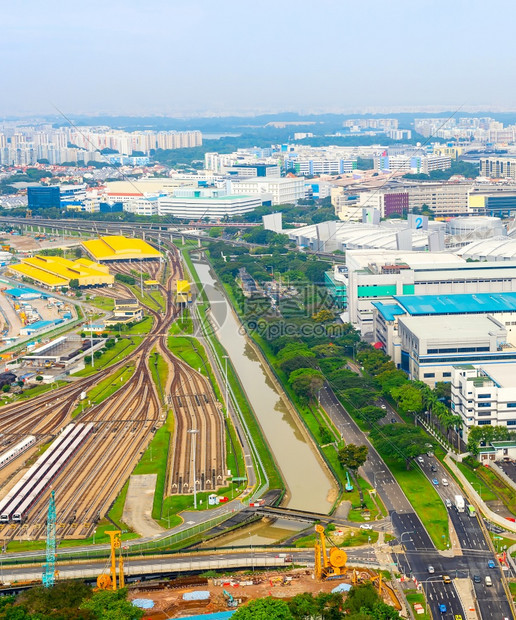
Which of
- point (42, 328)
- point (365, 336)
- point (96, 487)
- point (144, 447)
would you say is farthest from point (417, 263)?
point (96, 487)

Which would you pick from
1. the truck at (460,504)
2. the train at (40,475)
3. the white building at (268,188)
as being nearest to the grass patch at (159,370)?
the train at (40,475)

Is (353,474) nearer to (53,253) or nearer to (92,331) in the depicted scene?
(92,331)

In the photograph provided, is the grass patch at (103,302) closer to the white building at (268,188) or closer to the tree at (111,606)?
the tree at (111,606)

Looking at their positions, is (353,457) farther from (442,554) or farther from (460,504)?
(442,554)

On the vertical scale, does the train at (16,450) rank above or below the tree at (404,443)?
below

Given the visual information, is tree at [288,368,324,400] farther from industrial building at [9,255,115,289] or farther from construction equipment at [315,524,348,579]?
industrial building at [9,255,115,289]

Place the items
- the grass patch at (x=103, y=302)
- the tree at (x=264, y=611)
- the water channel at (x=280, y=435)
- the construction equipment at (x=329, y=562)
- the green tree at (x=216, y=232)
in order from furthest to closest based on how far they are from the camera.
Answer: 1. the green tree at (x=216, y=232)
2. the grass patch at (x=103, y=302)
3. the water channel at (x=280, y=435)
4. the construction equipment at (x=329, y=562)
5. the tree at (x=264, y=611)

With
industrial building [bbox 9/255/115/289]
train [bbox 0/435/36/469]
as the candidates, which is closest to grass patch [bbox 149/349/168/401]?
train [bbox 0/435/36/469]
